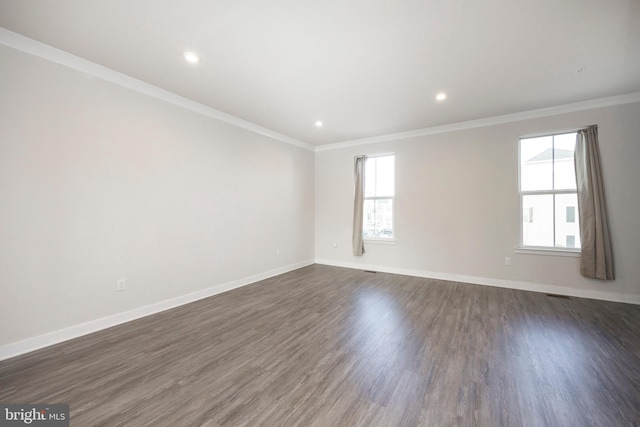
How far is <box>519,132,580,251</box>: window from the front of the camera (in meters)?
3.84

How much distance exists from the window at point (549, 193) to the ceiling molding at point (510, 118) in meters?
0.37

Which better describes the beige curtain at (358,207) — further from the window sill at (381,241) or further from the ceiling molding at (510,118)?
the ceiling molding at (510,118)

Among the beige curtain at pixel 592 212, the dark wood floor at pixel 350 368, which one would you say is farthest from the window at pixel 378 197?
the beige curtain at pixel 592 212

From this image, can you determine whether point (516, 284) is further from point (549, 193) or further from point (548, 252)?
point (549, 193)

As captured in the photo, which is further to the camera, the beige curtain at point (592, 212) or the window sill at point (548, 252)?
the window sill at point (548, 252)

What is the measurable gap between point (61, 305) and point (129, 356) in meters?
0.95

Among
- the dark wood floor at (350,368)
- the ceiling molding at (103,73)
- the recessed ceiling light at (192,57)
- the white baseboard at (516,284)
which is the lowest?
the dark wood floor at (350,368)

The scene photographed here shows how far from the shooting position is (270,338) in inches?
99.6

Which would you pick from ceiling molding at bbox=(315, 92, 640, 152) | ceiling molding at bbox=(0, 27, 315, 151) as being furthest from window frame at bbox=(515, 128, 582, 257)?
ceiling molding at bbox=(0, 27, 315, 151)

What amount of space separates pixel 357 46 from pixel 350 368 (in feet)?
9.43

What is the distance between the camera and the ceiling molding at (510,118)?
350 centimetres

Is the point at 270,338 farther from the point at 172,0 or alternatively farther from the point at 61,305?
the point at 172,0

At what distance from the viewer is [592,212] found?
3574 millimetres

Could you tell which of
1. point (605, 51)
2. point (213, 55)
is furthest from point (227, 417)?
point (605, 51)
